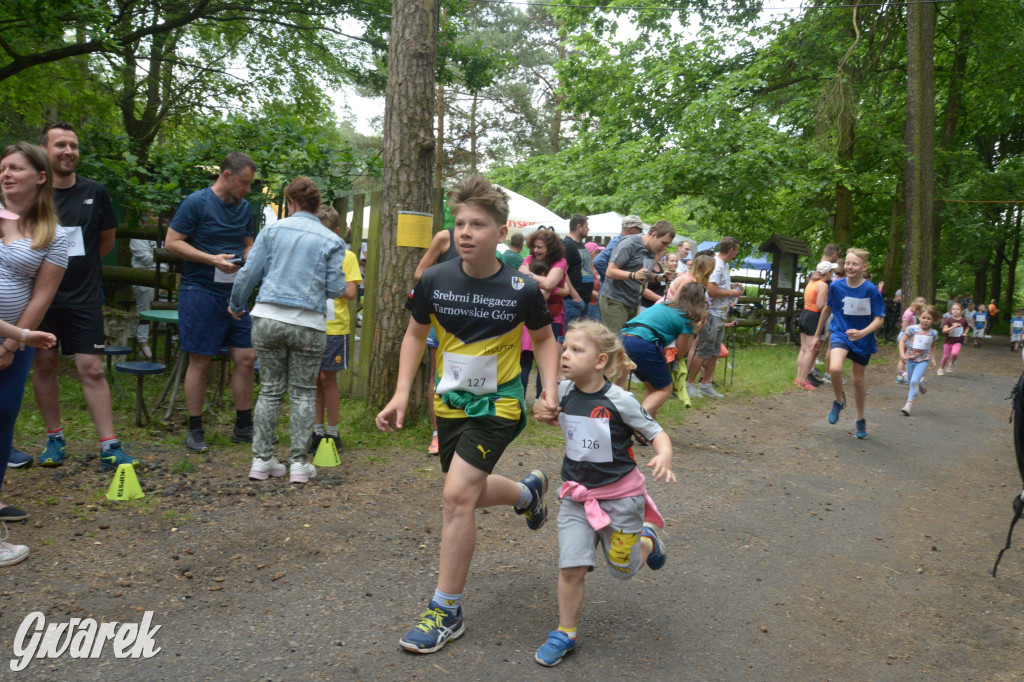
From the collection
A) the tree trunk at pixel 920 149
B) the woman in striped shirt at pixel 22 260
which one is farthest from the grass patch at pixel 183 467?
the tree trunk at pixel 920 149

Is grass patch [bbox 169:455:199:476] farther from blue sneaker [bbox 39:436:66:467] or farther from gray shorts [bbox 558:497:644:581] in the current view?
gray shorts [bbox 558:497:644:581]

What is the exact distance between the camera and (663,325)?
267 inches

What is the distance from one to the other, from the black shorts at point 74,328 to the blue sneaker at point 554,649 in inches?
148

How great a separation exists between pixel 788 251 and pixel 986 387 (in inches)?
257

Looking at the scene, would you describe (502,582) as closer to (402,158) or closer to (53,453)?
(53,453)

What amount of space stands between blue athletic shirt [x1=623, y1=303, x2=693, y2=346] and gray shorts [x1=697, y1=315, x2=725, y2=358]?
13.8 feet

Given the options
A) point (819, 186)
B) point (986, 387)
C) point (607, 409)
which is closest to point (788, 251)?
point (819, 186)

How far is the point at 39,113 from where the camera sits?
53.5 ft

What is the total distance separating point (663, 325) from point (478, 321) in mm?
3417

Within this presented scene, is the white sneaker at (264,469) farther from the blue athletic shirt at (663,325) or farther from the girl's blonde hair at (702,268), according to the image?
the girl's blonde hair at (702,268)

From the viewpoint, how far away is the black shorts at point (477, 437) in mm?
3574

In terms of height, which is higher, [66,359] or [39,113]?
[39,113]

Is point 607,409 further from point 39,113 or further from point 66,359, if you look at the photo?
point 39,113

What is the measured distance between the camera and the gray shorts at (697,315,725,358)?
10922 millimetres
